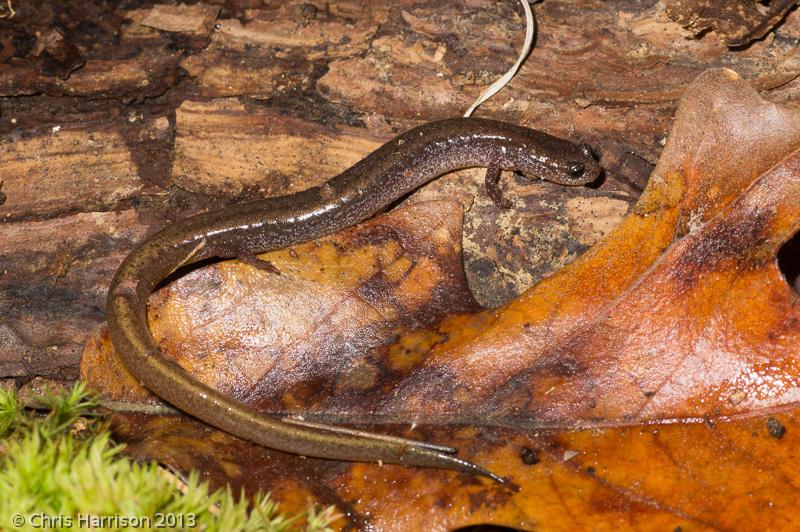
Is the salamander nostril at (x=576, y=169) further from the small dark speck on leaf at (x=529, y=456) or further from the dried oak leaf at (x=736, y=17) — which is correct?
the small dark speck on leaf at (x=529, y=456)

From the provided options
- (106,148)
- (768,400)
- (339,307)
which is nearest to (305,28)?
(106,148)

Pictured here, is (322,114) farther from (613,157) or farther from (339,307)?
(613,157)

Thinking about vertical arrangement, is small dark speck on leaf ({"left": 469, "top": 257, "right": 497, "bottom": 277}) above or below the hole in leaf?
below

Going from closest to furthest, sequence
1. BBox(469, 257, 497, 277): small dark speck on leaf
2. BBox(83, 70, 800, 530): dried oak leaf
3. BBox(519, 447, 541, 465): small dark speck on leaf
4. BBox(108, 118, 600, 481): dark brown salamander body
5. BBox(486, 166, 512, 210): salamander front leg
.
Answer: BBox(83, 70, 800, 530): dried oak leaf, BBox(519, 447, 541, 465): small dark speck on leaf, BBox(108, 118, 600, 481): dark brown salamander body, BBox(469, 257, 497, 277): small dark speck on leaf, BBox(486, 166, 512, 210): salamander front leg

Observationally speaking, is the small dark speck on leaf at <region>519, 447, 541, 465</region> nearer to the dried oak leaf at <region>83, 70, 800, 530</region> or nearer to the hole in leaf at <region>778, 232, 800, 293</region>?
the dried oak leaf at <region>83, 70, 800, 530</region>

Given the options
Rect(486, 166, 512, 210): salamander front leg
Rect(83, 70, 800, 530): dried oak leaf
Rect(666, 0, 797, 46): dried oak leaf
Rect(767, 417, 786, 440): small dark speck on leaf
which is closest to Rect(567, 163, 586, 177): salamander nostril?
Rect(486, 166, 512, 210): salamander front leg

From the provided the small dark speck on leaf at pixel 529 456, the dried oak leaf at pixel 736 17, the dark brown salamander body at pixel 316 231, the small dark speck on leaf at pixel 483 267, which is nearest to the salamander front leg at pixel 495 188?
the dark brown salamander body at pixel 316 231
